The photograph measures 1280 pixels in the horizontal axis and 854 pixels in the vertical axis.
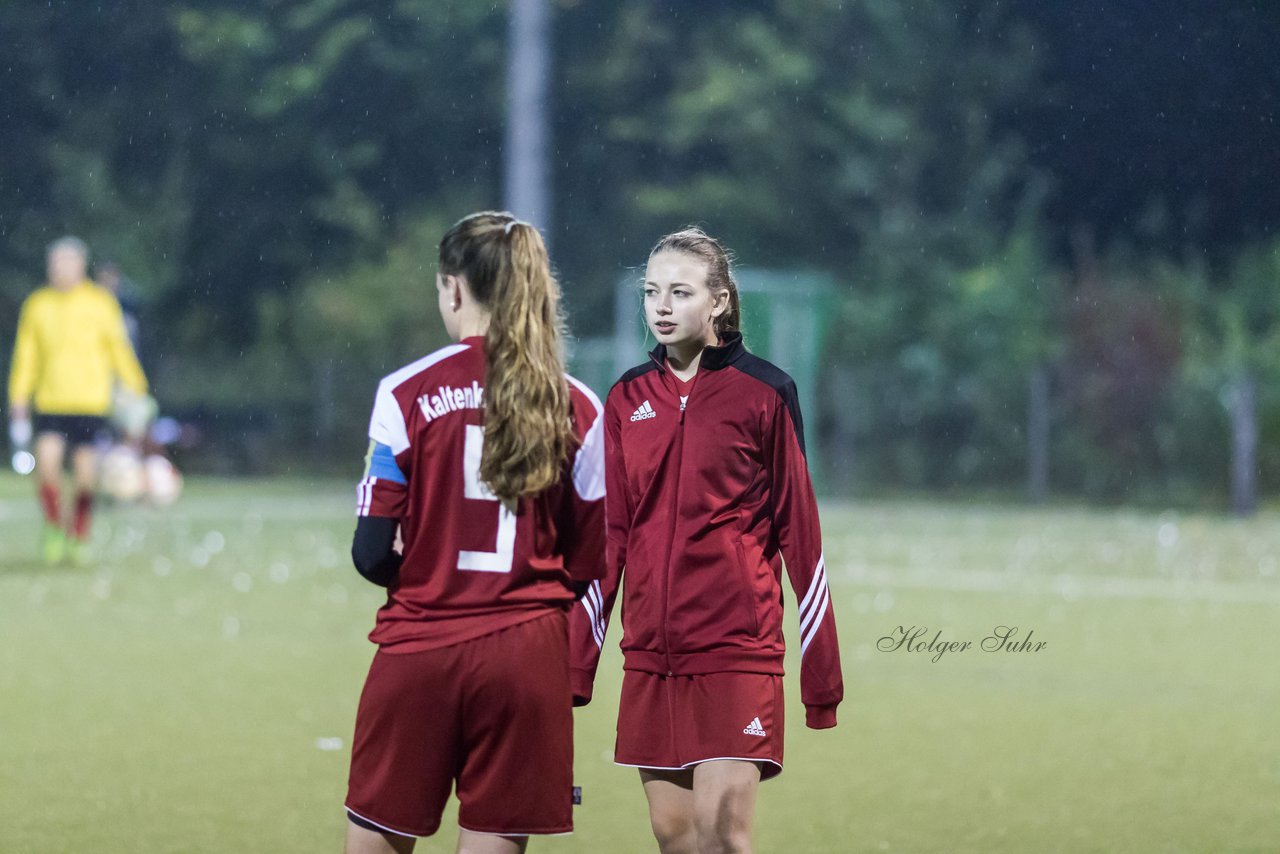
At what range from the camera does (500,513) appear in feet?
12.9

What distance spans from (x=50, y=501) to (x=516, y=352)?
11.1m

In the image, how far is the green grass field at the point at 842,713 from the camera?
6.48 metres

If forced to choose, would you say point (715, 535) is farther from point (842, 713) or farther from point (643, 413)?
point (842, 713)

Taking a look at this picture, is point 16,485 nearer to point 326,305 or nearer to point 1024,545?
point 326,305

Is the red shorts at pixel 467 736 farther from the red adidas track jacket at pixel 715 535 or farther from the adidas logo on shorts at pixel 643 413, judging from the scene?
the adidas logo on shorts at pixel 643 413

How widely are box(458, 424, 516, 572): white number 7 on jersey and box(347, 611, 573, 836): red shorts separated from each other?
0.44 ft

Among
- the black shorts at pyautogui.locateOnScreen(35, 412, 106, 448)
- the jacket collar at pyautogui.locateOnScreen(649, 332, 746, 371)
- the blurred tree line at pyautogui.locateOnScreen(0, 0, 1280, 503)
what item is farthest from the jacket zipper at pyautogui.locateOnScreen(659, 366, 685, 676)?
the blurred tree line at pyautogui.locateOnScreen(0, 0, 1280, 503)

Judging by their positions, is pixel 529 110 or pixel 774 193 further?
pixel 774 193

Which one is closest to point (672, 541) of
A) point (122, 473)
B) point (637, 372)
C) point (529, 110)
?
point (637, 372)

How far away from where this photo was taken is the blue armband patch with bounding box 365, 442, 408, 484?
3.90 meters

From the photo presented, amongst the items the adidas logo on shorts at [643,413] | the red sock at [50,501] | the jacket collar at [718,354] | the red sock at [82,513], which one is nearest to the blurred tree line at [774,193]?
the red sock at [82,513]

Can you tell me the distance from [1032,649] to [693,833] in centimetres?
665

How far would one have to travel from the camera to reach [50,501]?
14.3m

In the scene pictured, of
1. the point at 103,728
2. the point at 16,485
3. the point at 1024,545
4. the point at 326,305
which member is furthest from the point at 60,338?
the point at 326,305
